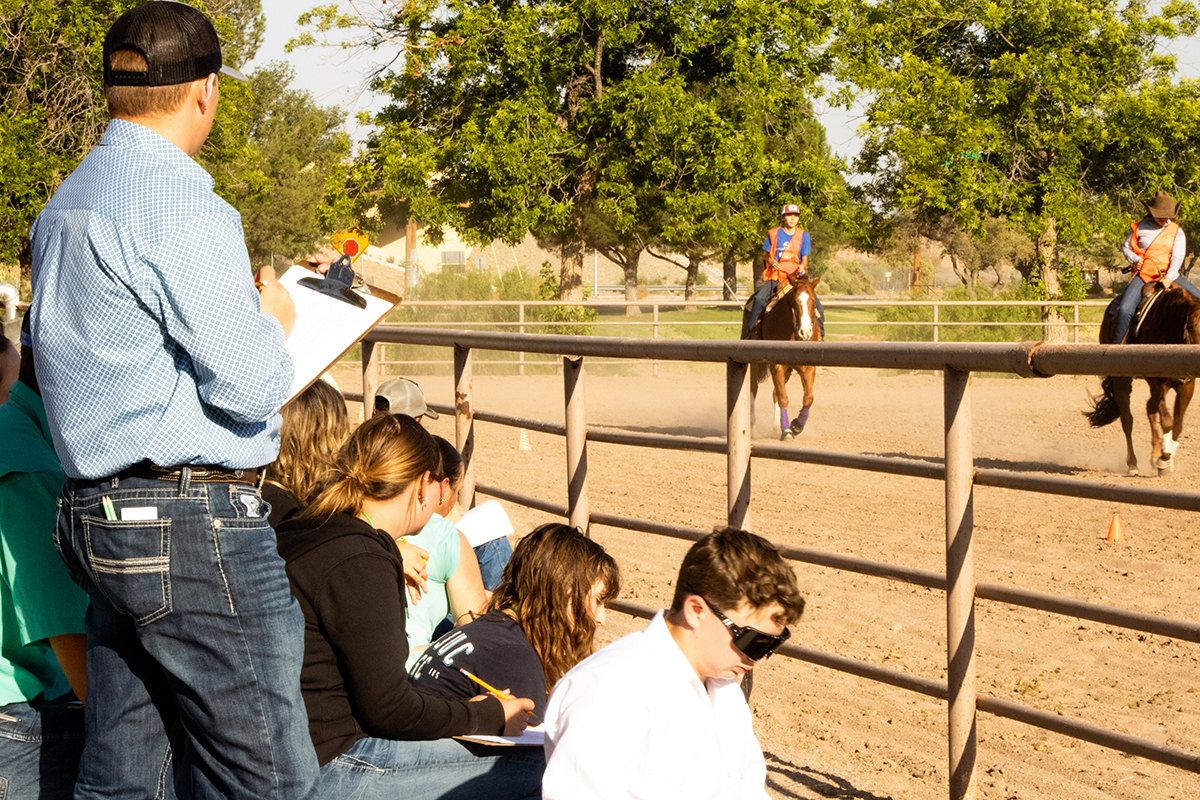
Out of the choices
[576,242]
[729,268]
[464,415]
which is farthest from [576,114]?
[464,415]

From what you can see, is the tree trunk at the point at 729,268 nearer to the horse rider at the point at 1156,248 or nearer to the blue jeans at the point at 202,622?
the horse rider at the point at 1156,248

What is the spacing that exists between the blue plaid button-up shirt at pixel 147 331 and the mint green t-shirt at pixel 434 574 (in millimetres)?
1525

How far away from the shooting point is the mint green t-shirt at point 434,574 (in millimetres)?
3557

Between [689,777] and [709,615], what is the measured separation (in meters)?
0.30

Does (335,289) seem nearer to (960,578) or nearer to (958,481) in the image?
(958,481)

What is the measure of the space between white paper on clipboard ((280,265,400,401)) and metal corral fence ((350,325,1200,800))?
132cm

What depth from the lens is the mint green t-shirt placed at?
11.7 feet

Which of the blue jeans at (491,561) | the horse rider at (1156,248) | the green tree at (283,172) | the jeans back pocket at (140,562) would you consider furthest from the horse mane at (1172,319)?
the green tree at (283,172)

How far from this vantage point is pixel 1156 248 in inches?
441

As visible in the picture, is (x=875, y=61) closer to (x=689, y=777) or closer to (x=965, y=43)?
(x=965, y=43)

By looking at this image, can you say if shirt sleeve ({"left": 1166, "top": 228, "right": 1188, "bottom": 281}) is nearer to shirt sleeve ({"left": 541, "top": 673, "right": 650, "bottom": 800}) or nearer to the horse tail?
the horse tail

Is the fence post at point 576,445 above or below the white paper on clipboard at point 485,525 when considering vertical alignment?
above

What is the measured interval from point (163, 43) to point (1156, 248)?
1095cm

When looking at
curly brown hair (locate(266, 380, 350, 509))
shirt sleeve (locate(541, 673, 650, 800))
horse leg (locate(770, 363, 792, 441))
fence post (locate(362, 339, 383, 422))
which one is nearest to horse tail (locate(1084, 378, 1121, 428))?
horse leg (locate(770, 363, 792, 441))
